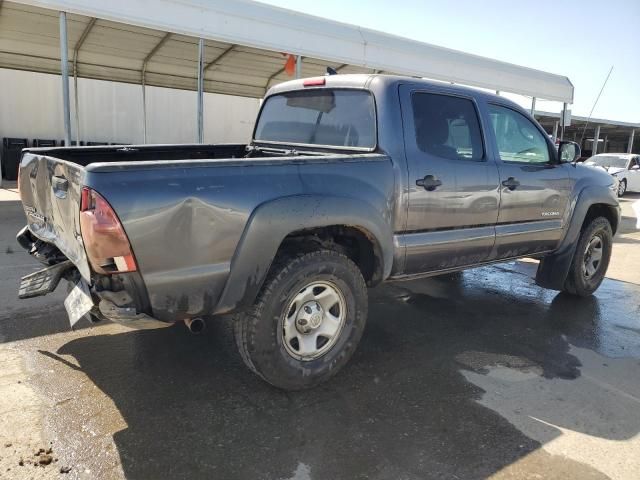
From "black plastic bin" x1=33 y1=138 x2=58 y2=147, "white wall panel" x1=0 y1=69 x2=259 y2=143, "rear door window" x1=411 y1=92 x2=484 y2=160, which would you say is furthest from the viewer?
"white wall panel" x1=0 y1=69 x2=259 y2=143

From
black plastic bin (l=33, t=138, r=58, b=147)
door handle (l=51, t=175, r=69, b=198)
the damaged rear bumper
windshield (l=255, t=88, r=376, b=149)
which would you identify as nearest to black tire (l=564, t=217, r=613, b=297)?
windshield (l=255, t=88, r=376, b=149)

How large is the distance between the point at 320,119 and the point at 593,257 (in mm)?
3605

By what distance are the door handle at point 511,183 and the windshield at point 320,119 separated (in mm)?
1371

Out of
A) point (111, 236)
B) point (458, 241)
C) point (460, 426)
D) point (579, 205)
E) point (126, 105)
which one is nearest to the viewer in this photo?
point (111, 236)

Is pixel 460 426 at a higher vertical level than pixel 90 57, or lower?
lower

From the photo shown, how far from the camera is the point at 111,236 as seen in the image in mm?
2420

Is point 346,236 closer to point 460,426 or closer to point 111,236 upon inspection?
point 460,426

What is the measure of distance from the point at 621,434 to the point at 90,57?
1354 centimetres

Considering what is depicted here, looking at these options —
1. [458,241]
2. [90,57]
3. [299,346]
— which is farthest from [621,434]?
[90,57]

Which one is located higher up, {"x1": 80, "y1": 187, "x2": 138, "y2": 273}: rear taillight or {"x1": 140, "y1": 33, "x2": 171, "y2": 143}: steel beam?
{"x1": 140, "y1": 33, "x2": 171, "y2": 143}: steel beam

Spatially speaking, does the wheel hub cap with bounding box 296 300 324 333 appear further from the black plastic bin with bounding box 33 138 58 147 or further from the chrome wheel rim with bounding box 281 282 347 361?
the black plastic bin with bounding box 33 138 58 147

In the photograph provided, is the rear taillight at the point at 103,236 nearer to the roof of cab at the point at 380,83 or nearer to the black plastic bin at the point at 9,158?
the roof of cab at the point at 380,83

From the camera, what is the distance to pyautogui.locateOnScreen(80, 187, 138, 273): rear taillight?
7.90 feet

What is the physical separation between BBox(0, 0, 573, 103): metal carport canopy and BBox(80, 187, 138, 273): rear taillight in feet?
22.4
